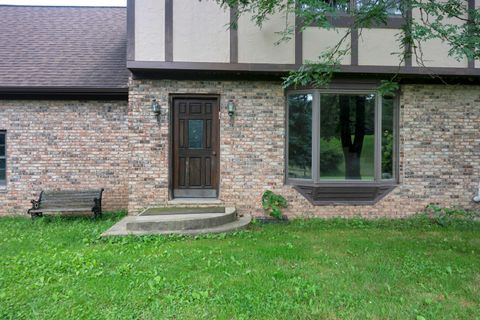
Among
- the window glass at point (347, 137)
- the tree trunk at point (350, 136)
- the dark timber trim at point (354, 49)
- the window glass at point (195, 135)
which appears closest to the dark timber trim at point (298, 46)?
the window glass at point (347, 137)

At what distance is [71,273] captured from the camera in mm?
3994

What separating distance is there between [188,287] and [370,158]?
504cm

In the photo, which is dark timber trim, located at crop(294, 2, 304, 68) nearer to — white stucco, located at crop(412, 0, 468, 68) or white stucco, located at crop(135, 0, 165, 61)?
white stucco, located at crop(412, 0, 468, 68)

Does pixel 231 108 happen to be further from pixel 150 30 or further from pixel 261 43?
pixel 150 30

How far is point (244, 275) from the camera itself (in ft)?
13.0

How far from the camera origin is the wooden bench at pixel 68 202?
24.5 ft

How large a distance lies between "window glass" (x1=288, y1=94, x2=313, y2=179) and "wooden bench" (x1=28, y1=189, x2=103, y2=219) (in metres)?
4.42

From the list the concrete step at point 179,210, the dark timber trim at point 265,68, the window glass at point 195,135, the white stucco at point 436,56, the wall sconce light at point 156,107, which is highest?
the white stucco at point 436,56

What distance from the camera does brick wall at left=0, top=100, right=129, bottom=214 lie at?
7.88 m

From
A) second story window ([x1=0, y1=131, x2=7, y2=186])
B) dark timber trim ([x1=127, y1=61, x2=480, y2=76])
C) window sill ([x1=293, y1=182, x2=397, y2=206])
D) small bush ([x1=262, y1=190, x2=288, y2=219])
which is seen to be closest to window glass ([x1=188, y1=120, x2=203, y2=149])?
dark timber trim ([x1=127, y1=61, x2=480, y2=76])

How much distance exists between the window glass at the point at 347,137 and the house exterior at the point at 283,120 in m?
0.02

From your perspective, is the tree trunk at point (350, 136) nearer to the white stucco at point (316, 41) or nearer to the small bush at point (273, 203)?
the white stucco at point (316, 41)

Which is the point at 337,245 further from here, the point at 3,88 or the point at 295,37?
the point at 3,88

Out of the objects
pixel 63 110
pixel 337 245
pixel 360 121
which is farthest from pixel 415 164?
pixel 63 110
